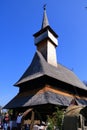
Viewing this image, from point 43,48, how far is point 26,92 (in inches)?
255

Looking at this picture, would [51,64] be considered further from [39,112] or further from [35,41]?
[39,112]

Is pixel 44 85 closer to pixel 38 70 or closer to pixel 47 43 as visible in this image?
pixel 38 70

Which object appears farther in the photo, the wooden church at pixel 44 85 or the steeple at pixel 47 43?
the steeple at pixel 47 43

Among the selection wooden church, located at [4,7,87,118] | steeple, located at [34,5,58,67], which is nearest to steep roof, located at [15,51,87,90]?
wooden church, located at [4,7,87,118]

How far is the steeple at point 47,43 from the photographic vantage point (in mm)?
27531

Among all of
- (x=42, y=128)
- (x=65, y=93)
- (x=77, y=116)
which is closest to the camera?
(x=77, y=116)

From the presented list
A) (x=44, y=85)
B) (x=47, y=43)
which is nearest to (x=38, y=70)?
(x=44, y=85)

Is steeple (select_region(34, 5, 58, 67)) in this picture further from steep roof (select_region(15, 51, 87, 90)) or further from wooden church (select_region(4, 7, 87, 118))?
steep roof (select_region(15, 51, 87, 90))

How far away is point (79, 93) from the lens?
2922cm

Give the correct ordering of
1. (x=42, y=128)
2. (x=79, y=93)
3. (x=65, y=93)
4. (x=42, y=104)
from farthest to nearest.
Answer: (x=79, y=93)
(x=65, y=93)
(x=42, y=104)
(x=42, y=128)

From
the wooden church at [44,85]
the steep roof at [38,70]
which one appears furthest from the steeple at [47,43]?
the steep roof at [38,70]

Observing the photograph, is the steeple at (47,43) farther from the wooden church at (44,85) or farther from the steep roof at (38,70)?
the steep roof at (38,70)

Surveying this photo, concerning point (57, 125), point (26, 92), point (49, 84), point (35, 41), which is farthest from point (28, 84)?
point (57, 125)

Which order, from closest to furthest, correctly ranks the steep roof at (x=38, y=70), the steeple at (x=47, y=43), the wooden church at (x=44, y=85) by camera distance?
the wooden church at (x=44, y=85), the steep roof at (x=38, y=70), the steeple at (x=47, y=43)
